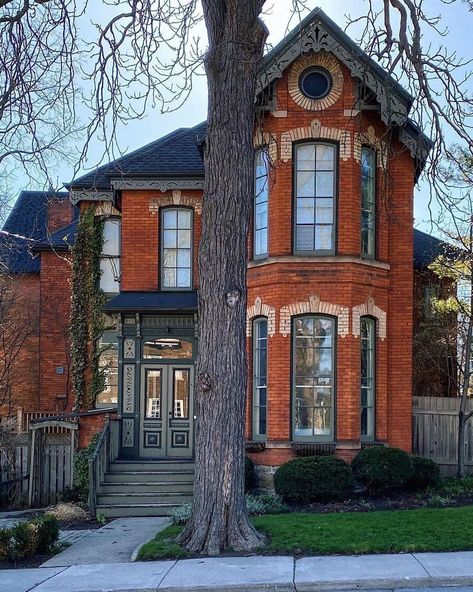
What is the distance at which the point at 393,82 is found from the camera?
16.0m

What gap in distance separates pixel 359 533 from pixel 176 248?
32.9 ft

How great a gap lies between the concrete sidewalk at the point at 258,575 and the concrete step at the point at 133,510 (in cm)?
574

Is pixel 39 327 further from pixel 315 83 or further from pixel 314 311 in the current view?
pixel 315 83

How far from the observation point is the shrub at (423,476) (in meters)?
16.0

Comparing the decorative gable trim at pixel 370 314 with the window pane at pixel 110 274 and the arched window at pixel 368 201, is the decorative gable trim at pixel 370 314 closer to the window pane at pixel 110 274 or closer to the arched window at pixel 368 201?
the arched window at pixel 368 201

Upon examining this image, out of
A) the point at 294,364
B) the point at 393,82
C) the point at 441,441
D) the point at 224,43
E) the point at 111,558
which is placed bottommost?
the point at 111,558

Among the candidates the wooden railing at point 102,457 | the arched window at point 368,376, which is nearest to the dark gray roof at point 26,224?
the wooden railing at point 102,457

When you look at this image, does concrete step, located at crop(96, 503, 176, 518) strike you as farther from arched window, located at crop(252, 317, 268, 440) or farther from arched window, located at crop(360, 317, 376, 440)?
arched window, located at crop(360, 317, 376, 440)

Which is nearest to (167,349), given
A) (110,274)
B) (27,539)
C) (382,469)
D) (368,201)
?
(110,274)

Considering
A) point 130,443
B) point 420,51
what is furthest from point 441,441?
point 420,51

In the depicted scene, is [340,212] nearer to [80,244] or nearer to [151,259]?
[151,259]

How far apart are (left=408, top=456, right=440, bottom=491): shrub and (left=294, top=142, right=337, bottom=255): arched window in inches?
186

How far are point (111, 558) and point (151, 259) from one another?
367 inches

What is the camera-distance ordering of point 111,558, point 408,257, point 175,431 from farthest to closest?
point 175,431
point 408,257
point 111,558
